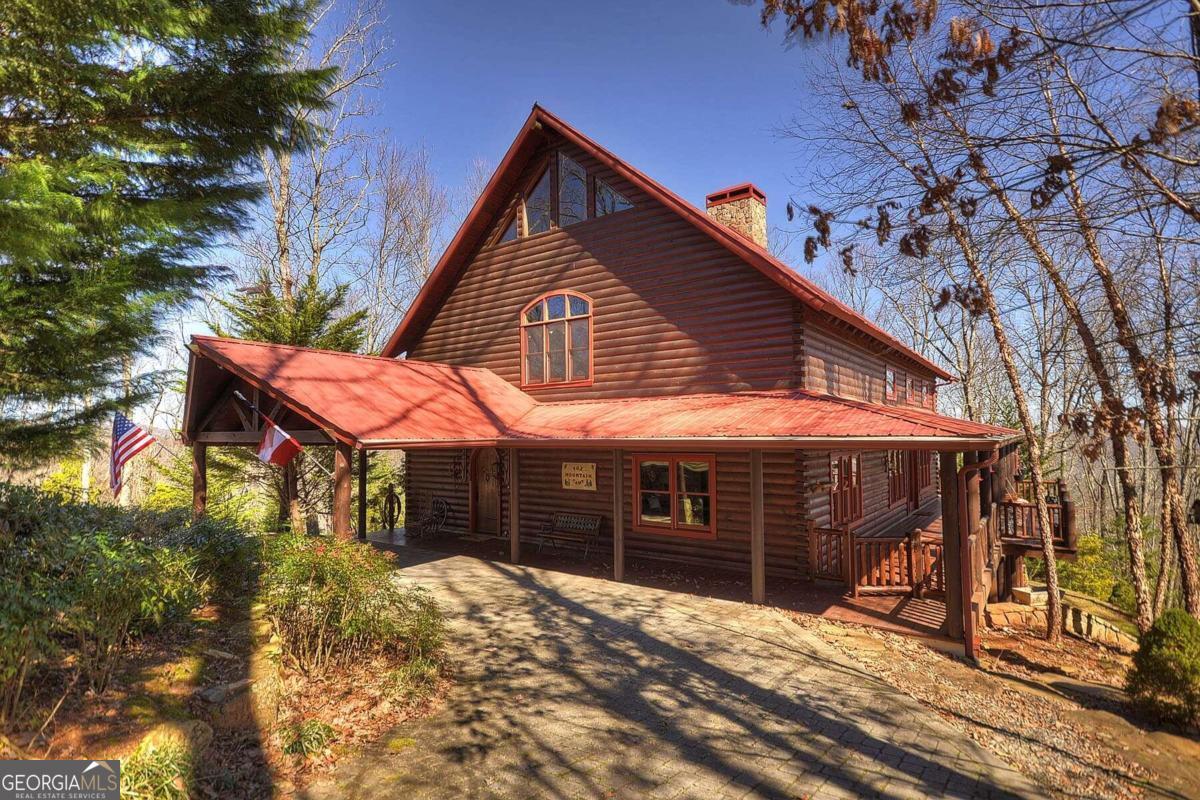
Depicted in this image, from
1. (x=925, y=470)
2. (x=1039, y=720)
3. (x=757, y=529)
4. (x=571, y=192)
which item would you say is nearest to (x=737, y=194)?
(x=571, y=192)

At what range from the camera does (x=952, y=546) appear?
25.7 feet

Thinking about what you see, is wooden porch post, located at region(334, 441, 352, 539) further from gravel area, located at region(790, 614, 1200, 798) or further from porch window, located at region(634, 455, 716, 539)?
gravel area, located at region(790, 614, 1200, 798)

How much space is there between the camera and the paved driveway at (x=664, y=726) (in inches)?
181

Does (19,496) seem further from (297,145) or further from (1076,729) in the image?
(1076,729)

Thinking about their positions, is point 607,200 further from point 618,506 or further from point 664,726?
point 664,726

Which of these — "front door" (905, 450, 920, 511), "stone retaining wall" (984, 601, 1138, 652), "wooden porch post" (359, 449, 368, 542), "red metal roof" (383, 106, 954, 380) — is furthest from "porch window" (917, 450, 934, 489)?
"wooden porch post" (359, 449, 368, 542)

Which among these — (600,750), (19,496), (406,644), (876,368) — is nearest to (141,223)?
(19,496)

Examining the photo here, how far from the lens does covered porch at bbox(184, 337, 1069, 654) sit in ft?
26.4

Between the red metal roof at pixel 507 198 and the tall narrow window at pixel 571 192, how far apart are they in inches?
27.1

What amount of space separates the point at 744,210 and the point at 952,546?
29.7 ft

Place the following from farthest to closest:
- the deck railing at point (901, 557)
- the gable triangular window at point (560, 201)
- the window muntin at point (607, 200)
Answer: the gable triangular window at point (560, 201) < the window muntin at point (607, 200) < the deck railing at point (901, 557)

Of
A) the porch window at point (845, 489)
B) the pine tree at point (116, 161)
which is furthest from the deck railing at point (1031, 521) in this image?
the pine tree at point (116, 161)

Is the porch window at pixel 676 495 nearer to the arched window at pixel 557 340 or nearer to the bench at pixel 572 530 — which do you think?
the bench at pixel 572 530

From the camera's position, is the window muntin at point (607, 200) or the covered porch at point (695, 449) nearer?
the covered porch at point (695, 449)
